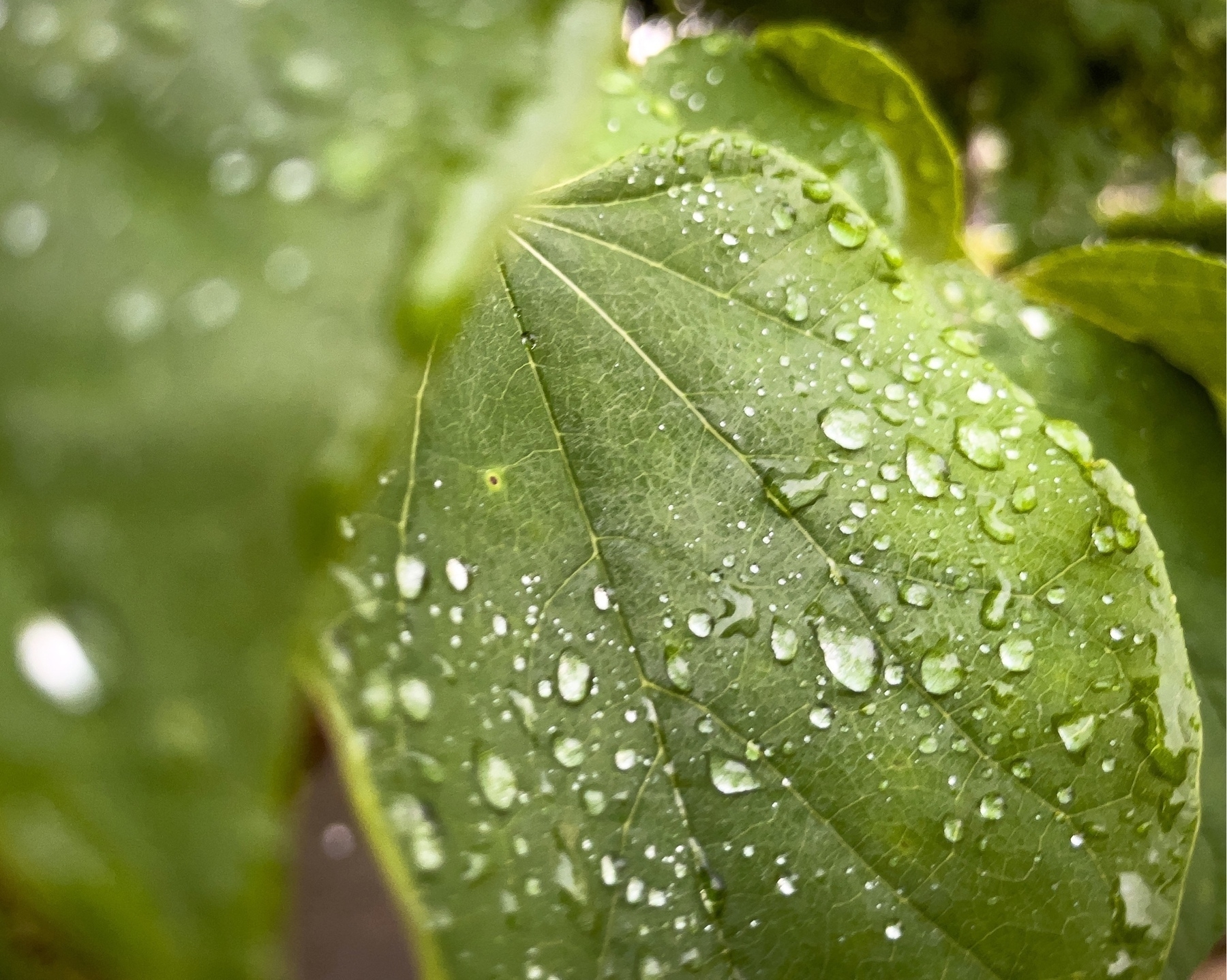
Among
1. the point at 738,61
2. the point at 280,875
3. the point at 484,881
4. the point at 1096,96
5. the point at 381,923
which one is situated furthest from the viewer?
the point at 1096,96

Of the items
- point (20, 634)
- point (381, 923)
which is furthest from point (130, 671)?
point (381, 923)

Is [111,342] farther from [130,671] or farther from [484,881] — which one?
[484,881]

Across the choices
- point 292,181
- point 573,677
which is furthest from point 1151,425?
point 292,181

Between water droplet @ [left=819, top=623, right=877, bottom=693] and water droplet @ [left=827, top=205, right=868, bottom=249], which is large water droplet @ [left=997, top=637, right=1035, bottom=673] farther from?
water droplet @ [left=827, top=205, right=868, bottom=249]

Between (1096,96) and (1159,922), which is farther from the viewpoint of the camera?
(1096,96)

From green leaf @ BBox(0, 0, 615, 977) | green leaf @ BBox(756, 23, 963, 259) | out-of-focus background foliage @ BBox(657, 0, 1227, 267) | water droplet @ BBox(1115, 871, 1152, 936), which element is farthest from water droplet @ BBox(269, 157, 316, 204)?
out-of-focus background foliage @ BBox(657, 0, 1227, 267)

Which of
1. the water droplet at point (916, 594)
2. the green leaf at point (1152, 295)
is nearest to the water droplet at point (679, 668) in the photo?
the water droplet at point (916, 594)

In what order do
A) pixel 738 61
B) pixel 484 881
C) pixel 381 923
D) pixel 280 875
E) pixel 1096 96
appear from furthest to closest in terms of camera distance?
pixel 1096 96
pixel 381 923
pixel 738 61
pixel 484 881
pixel 280 875
